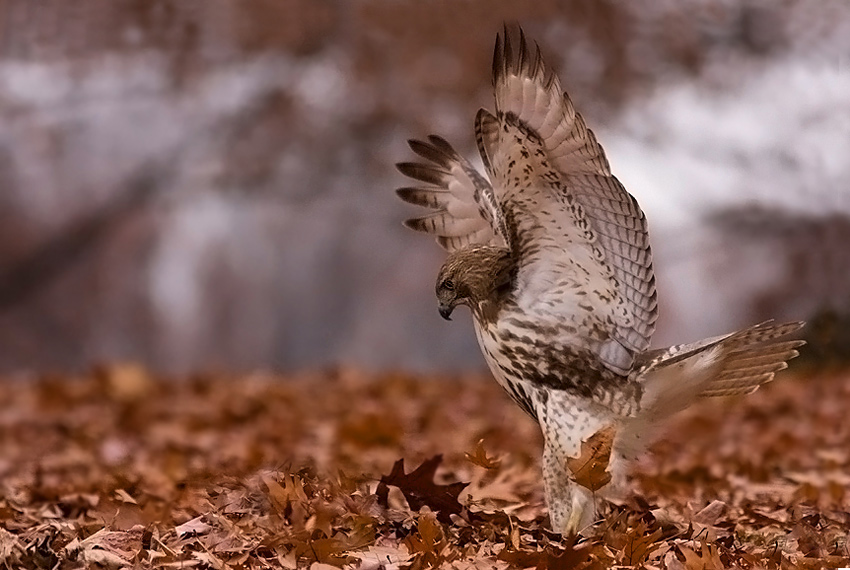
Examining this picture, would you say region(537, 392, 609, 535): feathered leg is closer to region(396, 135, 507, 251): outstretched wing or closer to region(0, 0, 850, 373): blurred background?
region(396, 135, 507, 251): outstretched wing

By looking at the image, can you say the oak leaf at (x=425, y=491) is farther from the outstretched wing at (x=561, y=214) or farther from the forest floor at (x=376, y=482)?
the outstretched wing at (x=561, y=214)

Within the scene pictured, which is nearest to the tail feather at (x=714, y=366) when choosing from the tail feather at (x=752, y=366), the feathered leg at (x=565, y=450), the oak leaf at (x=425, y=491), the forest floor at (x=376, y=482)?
the tail feather at (x=752, y=366)

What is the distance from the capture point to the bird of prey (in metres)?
3.25

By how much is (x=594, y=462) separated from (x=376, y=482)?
1158 millimetres

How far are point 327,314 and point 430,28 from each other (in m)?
2.60

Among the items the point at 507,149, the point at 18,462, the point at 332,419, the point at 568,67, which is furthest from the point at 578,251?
the point at 568,67

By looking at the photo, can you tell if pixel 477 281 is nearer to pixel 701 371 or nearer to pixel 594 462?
pixel 594 462

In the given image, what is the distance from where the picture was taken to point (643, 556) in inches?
114

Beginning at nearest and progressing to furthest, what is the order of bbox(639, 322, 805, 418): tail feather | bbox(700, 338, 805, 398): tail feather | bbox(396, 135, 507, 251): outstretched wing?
bbox(639, 322, 805, 418): tail feather, bbox(700, 338, 805, 398): tail feather, bbox(396, 135, 507, 251): outstretched wing

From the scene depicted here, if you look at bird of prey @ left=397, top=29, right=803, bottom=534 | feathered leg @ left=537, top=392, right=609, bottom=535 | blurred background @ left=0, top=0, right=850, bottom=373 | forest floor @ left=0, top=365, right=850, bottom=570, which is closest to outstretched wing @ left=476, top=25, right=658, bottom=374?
bird of prey @ left=397, top=29, right=803, bottom=534

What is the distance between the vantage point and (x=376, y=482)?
3979 mm

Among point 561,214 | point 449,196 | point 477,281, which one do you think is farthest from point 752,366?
point 449,196

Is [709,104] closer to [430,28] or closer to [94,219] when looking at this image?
[430,28]

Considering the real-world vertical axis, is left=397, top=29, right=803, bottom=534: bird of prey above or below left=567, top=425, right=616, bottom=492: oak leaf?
above
